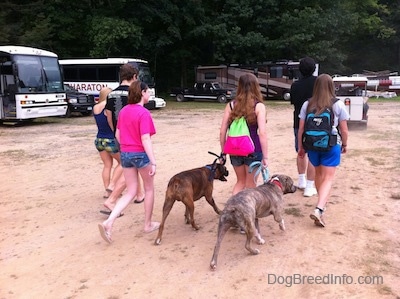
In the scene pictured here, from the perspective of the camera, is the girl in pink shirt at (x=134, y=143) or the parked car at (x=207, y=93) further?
the parked car at (x=207, y=93)

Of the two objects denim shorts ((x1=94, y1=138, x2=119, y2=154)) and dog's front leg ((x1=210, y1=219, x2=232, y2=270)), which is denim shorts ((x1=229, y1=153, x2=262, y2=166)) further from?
denim shorts ((x1=94, y1=138, x2=119, y2=154))

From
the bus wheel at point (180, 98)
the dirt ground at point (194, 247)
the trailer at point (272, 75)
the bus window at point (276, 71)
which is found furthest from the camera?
the bus wheel at point (180, 98)

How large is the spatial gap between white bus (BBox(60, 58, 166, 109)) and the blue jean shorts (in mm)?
15986

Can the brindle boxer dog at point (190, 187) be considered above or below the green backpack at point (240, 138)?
below

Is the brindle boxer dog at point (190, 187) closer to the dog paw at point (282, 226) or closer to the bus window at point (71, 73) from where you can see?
the dog paw at point (282, 226)

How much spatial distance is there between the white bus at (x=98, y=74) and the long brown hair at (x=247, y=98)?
1603cm

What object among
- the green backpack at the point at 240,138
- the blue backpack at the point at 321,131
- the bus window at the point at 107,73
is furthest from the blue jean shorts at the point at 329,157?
the bus window at the point at 107,73

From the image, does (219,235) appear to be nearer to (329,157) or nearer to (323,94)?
(329,157)

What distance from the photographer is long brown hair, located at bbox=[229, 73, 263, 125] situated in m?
4.04

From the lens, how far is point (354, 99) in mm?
11328

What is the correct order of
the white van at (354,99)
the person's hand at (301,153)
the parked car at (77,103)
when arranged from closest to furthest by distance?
the person's hand at (301,153)
the white van at (354,99)
the parked car at (77,103)

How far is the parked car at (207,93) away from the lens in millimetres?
24844

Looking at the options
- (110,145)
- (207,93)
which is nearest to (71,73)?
(207,93)

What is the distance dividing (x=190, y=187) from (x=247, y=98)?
1077 mm
